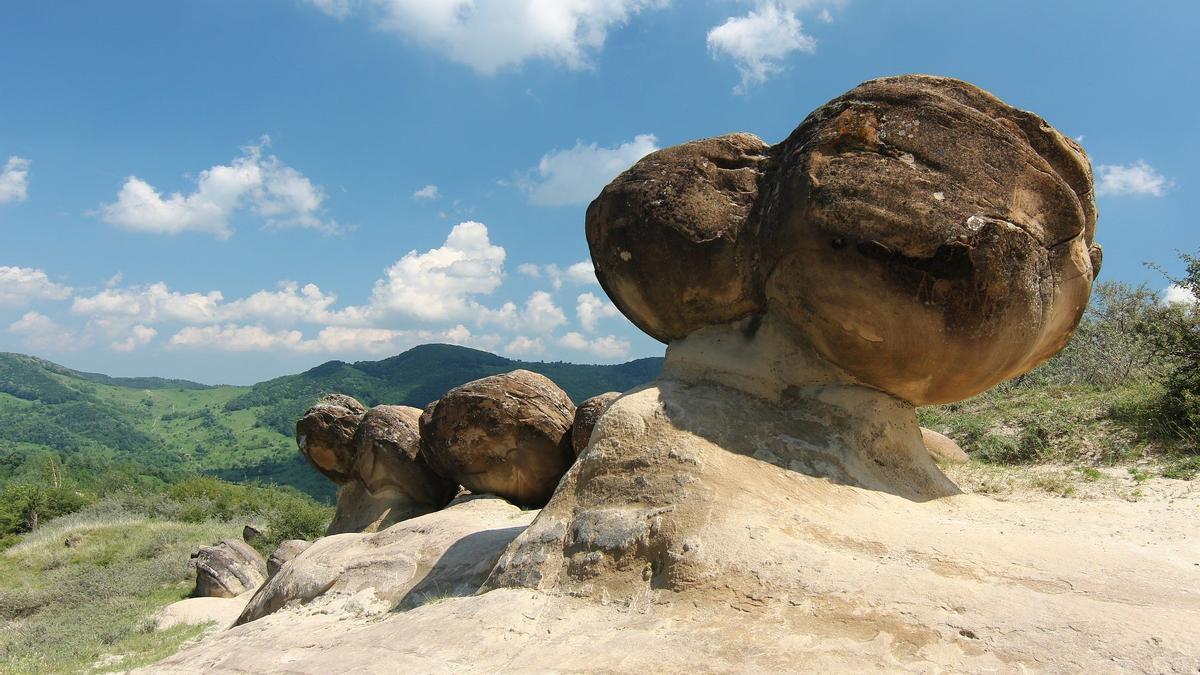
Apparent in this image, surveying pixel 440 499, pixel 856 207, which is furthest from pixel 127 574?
pixel 856 207

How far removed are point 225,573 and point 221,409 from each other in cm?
8521

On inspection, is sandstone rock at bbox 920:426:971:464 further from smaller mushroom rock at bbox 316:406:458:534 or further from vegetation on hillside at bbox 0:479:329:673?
vegetation on hillside at bbox 0:479:329:673

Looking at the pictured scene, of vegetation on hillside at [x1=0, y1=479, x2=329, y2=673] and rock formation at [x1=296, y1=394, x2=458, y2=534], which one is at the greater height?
rock formation at [x1=296, y1=394, x2=458, y2=534]

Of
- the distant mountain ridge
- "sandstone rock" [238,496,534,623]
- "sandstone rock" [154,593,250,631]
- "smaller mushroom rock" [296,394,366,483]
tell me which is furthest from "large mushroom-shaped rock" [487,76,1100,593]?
the distant mountain ridge

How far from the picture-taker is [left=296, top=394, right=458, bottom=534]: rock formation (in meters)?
9.79

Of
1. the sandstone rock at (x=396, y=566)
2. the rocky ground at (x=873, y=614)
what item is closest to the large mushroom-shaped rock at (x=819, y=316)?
the rocky ground at (x=873, y=614)

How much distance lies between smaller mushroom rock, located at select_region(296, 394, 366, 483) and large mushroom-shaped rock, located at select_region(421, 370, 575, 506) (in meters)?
2.30

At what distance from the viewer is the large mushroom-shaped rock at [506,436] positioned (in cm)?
842

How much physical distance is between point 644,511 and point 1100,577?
221 cm

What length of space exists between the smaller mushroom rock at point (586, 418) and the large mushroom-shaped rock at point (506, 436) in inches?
16.9

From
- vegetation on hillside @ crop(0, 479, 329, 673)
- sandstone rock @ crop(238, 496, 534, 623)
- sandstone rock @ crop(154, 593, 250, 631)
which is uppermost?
sandstone rock @ crop(238, 496, 534, 623)

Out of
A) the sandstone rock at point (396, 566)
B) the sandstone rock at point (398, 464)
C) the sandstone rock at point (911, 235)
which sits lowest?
the sandstone rock at point (396, 566)

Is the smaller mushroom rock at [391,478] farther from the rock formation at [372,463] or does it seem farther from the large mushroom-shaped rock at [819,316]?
the large mushroom-shaped rock at [819,316]

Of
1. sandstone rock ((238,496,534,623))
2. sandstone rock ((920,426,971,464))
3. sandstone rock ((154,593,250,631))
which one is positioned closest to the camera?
sandstone rock ((238,496,534,623))
